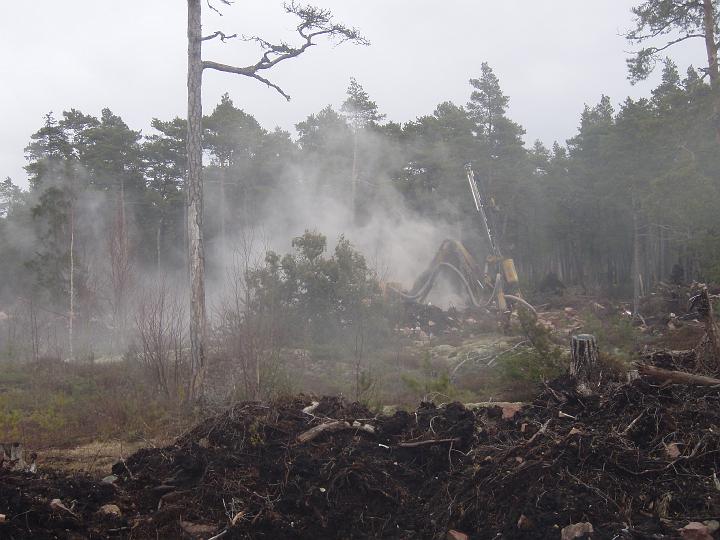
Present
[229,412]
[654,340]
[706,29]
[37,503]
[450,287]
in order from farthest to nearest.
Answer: [450,287] < [706,29] < [654,340] < [229,412] < [37,503]

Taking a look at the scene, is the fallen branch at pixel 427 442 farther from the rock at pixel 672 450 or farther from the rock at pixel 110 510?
the rock at pixel 110 510

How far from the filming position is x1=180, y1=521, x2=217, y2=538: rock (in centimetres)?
491

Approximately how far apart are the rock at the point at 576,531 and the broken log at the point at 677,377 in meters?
2.69

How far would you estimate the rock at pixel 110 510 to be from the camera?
197 inches

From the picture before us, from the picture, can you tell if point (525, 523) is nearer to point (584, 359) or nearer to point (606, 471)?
point (606, 471)

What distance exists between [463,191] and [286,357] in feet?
77.3

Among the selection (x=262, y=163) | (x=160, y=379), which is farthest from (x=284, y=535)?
(x=262, y=163)

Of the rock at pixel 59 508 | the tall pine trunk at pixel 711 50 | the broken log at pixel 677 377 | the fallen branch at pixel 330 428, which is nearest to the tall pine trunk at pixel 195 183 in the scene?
the fallen branch at pixel 330 428

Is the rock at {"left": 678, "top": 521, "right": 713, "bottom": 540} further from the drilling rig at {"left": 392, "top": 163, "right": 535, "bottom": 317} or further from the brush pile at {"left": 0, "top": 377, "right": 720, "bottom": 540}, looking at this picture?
the drilling rig at {"left": 392, "top": 163, "right": 535, "bottom": 317}

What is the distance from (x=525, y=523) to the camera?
14.7 feet

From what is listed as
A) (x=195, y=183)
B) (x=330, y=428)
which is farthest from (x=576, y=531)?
(x=195, y=183)

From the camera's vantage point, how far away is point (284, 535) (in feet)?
16.1

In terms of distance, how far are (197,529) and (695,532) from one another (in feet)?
11.4

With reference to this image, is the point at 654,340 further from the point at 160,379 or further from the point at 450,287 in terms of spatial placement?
the point at 450,287
